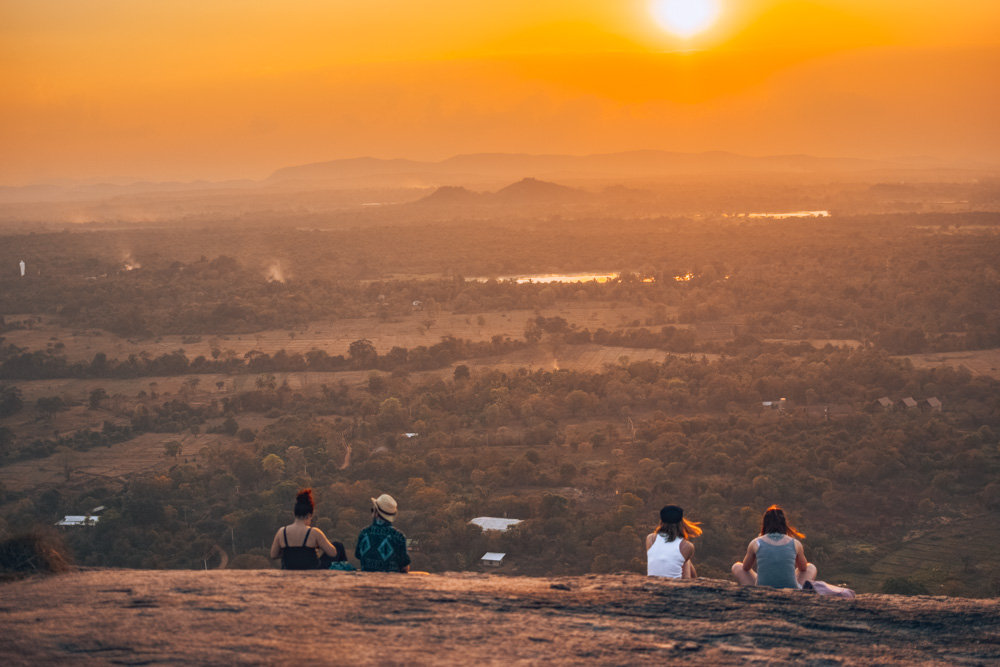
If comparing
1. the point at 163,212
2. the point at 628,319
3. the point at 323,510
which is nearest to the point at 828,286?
the point at 628,319

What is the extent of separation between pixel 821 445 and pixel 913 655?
17.6 meters

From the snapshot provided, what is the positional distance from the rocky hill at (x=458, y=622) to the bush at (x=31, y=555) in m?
0.27

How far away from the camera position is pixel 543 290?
51188mm

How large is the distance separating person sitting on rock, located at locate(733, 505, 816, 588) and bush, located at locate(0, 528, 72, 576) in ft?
17.1

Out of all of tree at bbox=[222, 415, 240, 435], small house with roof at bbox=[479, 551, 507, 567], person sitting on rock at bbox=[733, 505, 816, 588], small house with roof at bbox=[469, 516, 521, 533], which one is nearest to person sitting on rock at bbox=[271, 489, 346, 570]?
person sitting on rock at bbox=[733, 505, 816, 588]

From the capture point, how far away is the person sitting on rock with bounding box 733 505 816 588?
6.80m

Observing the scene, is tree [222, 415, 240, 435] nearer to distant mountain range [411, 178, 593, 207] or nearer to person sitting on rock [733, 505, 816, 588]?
person sitting on rock [733, 505, 816, 588]

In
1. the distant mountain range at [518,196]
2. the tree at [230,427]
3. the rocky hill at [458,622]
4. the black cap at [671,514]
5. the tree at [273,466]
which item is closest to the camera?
the rocky hill at [458,622]

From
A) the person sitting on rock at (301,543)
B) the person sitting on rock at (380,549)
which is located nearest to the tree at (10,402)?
the person sitting on rock at (301,543)

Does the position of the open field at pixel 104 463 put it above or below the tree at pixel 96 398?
below

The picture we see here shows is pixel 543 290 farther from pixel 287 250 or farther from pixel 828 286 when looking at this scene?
pixel 287 250

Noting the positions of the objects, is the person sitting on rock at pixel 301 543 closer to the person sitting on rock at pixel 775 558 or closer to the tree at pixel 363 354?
the person sitting on rock at pixel 775 558

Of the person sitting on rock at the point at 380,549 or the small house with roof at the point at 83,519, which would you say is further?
the small house with roof at the point at 83,519

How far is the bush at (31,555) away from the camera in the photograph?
7039mm
